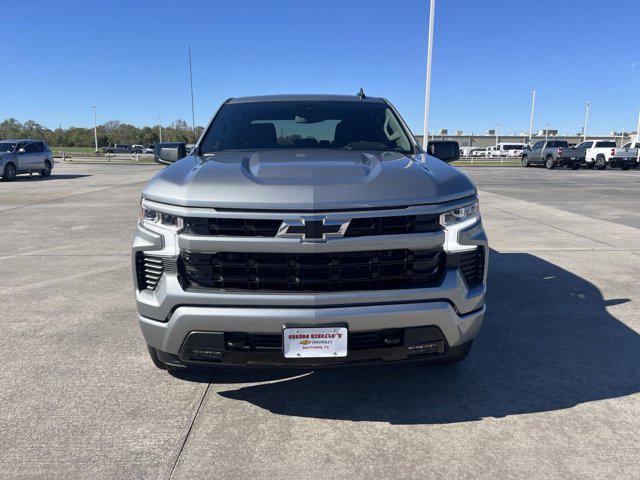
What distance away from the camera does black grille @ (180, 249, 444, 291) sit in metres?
2.47

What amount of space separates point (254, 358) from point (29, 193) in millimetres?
15547

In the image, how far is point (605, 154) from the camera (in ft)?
104

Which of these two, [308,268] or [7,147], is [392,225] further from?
[7,147]

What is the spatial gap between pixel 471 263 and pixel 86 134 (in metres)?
125

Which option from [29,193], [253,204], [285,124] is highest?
[285,124]

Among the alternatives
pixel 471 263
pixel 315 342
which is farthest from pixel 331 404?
pixel 471 263

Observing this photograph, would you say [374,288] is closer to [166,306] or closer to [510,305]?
[166,306]

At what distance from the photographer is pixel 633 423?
2781 mm

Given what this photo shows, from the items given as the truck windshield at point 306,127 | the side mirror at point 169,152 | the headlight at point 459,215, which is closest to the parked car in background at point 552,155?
the truck windshield at point 306,127

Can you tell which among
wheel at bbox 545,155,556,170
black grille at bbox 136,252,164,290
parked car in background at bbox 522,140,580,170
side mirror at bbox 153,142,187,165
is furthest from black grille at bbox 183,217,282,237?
wheel at bbox 545,155,556,170

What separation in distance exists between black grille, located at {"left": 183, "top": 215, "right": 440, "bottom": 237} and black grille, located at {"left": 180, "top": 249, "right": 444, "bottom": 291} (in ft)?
0.33

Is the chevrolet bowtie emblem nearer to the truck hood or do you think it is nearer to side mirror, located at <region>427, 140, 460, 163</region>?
the truck hood

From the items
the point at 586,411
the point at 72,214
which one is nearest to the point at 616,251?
the point at 586,411

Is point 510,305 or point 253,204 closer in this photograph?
point 253,204
